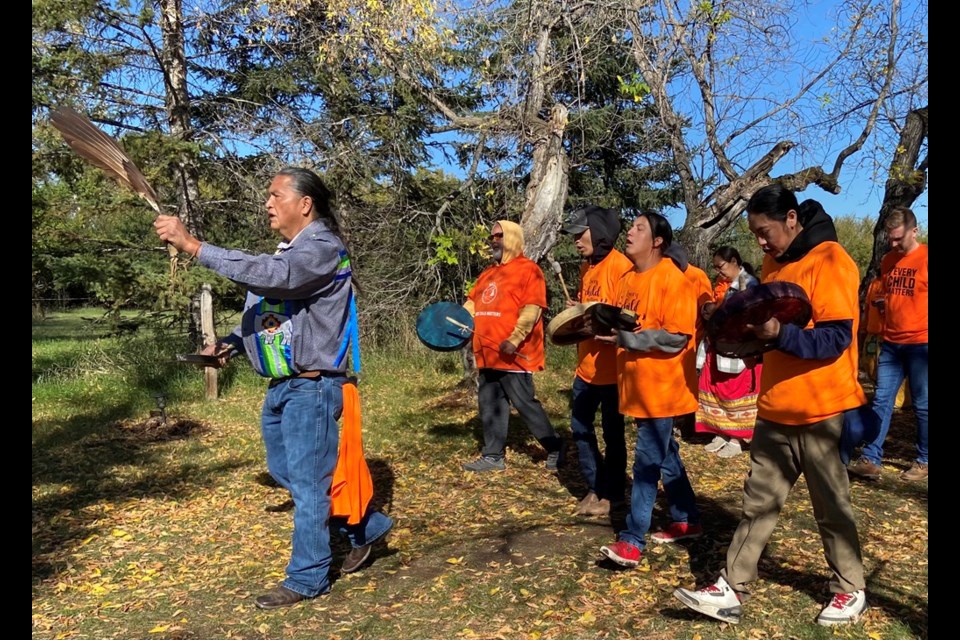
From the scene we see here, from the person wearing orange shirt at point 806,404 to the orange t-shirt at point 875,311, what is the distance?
338cm

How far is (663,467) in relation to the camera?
14.6ft

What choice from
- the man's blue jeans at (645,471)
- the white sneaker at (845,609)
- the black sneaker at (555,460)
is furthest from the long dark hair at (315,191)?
the black sneaker at (555,460)

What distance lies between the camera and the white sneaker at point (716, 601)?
3352mm

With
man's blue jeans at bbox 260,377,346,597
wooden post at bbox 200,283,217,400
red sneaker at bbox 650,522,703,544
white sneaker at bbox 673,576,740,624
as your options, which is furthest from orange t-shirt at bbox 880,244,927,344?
wooden post at bbox 200,283,217,400

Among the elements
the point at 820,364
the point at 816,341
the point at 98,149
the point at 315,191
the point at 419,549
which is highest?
the point at 98,149

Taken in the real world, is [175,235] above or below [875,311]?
above

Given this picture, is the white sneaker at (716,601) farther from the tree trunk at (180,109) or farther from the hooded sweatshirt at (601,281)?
the tree trunk at (180,109)

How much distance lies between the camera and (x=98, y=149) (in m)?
3.75

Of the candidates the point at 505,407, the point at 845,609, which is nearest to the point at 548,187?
the point at 505,407

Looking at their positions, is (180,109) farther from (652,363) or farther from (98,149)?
(652,363)

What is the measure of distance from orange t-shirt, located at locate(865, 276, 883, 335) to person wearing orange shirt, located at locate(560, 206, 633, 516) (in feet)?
→ 9.00

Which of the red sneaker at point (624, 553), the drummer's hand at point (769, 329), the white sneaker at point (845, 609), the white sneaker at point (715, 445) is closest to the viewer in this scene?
the drummer's hand at point (769, 329)

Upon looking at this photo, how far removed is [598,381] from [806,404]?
66.8 inches
